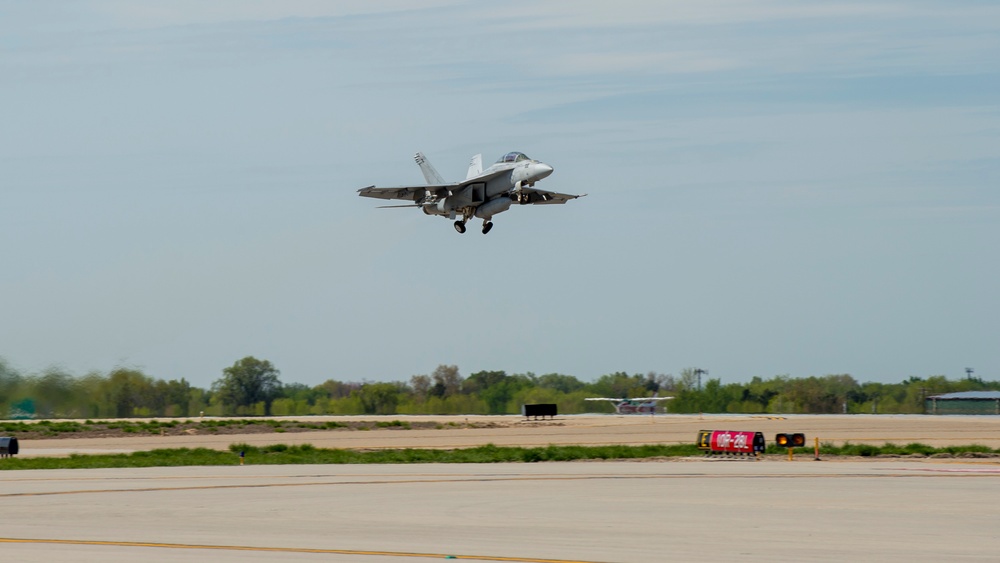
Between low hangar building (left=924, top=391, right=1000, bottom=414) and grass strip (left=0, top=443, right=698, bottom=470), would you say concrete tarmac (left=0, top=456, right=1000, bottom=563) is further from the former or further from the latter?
low hangar building (left=924, top=391, right=1000, bottom=414)

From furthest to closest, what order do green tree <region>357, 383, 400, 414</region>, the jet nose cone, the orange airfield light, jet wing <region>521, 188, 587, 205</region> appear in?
green tree <region>357, 383, 400, 414</region>, jet wing <region>521, 188, 587, 205</region>, the jet nose cone, the orange airfield light

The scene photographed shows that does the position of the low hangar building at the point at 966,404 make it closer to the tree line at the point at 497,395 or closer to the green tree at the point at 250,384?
the tree line at the point at 497,395

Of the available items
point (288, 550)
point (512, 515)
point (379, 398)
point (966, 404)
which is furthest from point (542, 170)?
point (379, 398)

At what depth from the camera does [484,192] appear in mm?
49906

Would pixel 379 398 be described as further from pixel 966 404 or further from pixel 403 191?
pixel 403 191

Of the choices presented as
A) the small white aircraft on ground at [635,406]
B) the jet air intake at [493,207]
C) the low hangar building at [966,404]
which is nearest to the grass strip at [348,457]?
the jet air intake at [493,207]

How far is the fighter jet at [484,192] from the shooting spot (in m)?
47.0

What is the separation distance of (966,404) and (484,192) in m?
76.5

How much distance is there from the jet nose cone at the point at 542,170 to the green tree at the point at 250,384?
103712 mm

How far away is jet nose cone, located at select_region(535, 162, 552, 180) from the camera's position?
45.5 metres

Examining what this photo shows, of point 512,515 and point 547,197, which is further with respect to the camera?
point 547,197

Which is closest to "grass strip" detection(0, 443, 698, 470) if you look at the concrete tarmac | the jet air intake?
the concrete tarmac

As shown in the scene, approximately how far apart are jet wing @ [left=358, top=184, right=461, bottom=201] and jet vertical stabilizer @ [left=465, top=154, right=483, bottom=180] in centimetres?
158

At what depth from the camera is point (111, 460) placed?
43.6m
